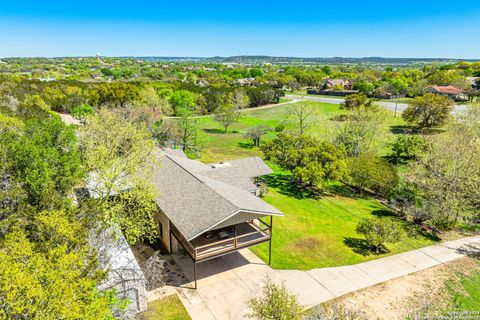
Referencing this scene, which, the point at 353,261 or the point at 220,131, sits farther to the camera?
the point at 220,131

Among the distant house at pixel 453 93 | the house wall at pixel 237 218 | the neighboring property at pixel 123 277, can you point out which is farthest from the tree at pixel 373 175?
the distant house at pixel 453 93

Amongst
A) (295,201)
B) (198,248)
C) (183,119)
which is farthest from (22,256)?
(183,119)

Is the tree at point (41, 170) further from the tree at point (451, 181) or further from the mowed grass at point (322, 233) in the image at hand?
the tree at point (451, 181)

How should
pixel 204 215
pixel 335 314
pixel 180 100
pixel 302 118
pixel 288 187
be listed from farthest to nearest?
pixel 180 100 → pixel 302 118 → pixel 288 187 → pixel 204 215 → pixel 335 314

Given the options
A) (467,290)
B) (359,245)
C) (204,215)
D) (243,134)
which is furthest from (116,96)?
(467,290)

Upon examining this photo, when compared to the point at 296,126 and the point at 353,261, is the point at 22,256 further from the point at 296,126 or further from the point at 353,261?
the point at 296,126

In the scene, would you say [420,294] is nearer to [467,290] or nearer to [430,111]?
[467,290]

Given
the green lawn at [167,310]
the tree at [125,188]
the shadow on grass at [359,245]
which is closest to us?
the green lawn at [167,310]
